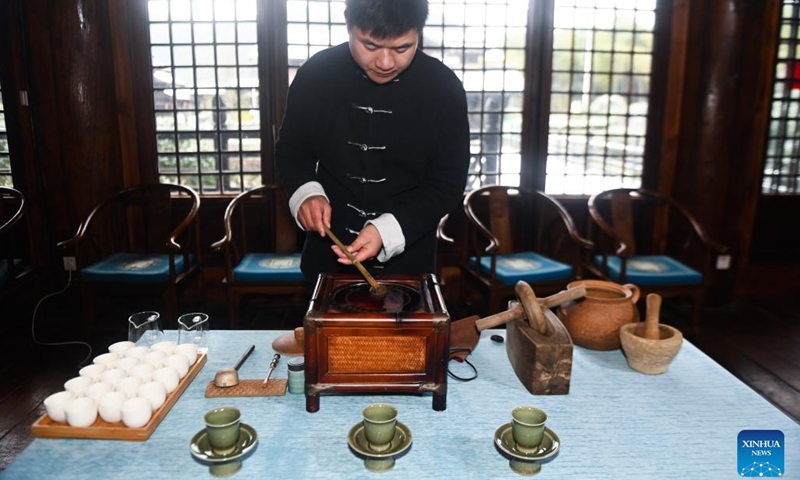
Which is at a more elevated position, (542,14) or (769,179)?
(542,14)

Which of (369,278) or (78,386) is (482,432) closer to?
(369,278)

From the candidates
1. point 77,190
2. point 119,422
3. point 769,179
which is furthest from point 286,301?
point 769,179

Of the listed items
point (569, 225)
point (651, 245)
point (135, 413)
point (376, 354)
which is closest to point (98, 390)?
point (135, 413)

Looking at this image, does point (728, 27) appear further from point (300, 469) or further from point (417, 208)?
point (300, 469)

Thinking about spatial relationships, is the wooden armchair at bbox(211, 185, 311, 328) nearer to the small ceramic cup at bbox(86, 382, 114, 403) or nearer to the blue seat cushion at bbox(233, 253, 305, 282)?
the blue seat cushion at bbox(233, 253, 305, 282)

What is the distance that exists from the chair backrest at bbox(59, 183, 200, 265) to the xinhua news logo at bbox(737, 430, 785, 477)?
323 centimetres

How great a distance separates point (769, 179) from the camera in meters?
5.21

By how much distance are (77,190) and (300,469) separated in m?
3.44

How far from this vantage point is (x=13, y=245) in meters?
3.80

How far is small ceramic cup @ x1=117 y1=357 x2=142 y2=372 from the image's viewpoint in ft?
5.21

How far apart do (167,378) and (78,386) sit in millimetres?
205

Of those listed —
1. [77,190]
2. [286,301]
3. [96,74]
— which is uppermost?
[96,74]

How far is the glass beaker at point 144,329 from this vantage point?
1841mm

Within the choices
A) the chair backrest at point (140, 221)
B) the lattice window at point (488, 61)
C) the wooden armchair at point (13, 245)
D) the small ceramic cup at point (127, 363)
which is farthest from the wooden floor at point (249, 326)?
the lattice window at point (488, 61)
